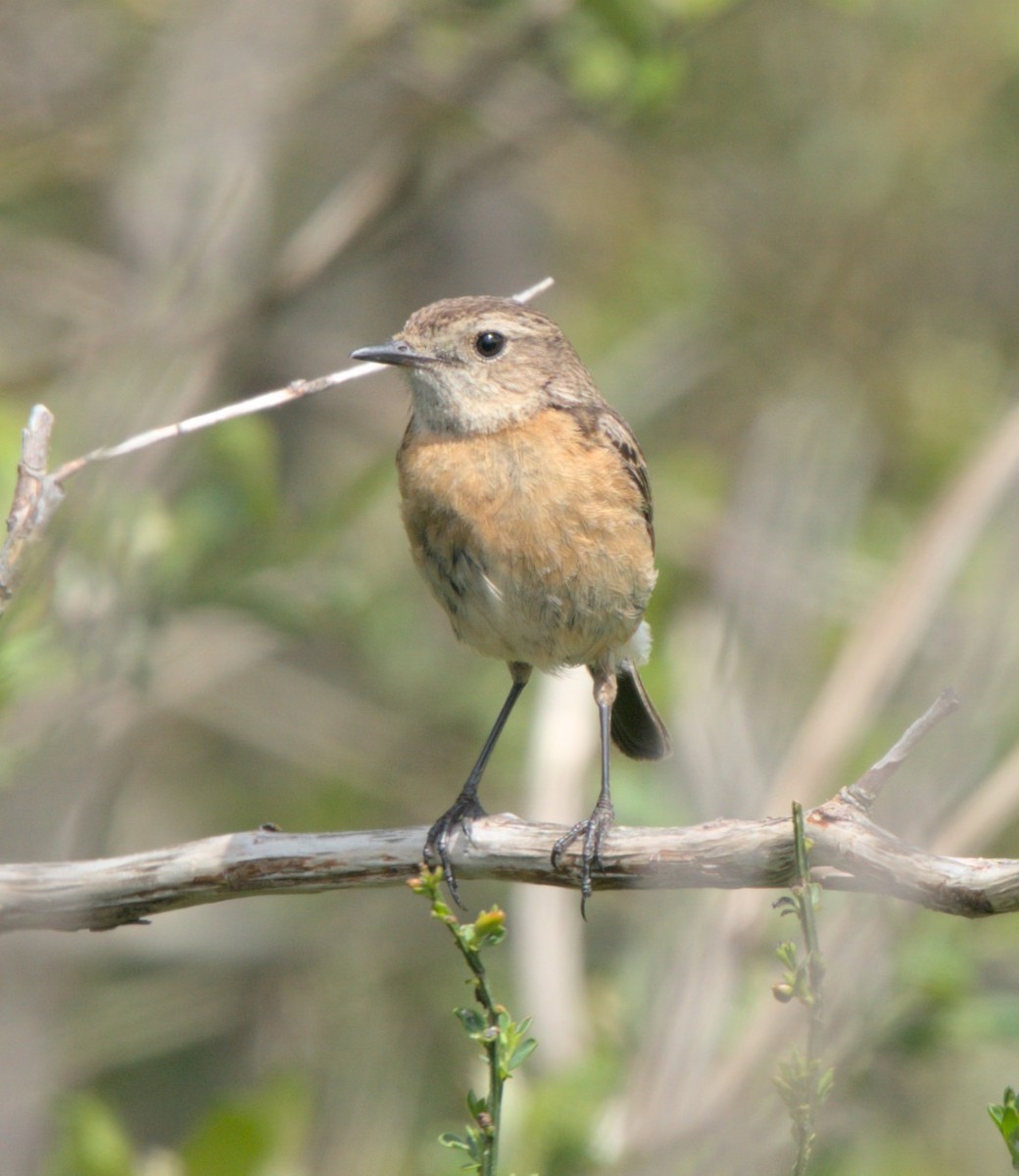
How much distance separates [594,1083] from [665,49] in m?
4.07

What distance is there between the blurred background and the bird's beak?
634 millimetres

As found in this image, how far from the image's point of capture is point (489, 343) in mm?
5531

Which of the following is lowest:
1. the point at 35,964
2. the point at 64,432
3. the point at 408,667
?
the point at 35,964

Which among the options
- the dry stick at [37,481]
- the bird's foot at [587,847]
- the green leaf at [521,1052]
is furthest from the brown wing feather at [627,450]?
the green leaf at [521,1052]

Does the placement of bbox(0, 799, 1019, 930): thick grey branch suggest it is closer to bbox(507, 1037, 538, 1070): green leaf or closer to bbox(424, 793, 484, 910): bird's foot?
bbox(424, 793, 484, 910): bird's foot

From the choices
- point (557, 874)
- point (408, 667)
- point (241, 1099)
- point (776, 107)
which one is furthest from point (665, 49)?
point (241, 1099)

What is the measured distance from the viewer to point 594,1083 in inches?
205

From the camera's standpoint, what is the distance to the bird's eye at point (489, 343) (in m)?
5.52

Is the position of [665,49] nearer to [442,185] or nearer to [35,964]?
[442,185]

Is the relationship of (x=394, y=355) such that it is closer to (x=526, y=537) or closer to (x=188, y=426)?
(x=526, y=537)

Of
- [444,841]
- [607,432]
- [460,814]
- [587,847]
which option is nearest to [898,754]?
[587,847]

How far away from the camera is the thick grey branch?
337cm

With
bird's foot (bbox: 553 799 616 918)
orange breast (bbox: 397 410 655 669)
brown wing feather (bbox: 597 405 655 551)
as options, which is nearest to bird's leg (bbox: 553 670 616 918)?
bird's foot (bbox: 553 799 616 918)

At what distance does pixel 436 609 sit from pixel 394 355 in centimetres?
360
